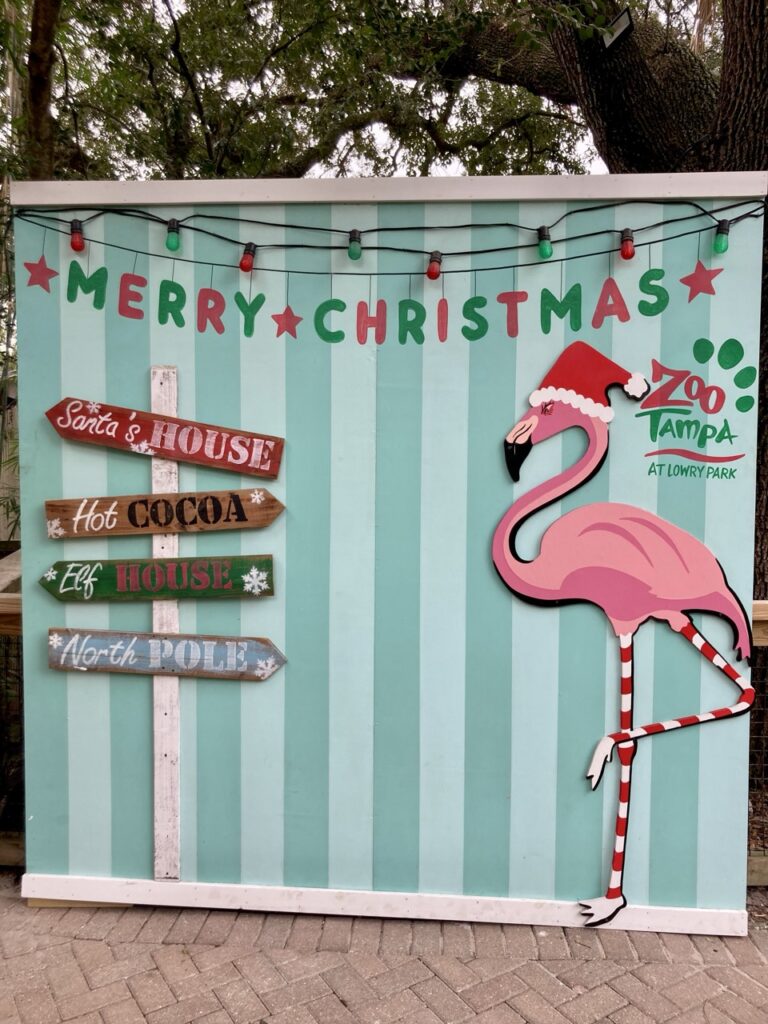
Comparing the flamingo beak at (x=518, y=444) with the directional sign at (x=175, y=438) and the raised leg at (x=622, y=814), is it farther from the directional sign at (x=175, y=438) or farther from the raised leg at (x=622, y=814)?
the directional sign at (x=175, y=438)

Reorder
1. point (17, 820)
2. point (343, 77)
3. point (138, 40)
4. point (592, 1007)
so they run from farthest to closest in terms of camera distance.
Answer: point (343, 77)
point (138, 40)
point (17, 820)
point (592, 1007)

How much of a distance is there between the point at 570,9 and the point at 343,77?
234 cm

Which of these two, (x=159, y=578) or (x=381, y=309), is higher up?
(x=381, y=309)

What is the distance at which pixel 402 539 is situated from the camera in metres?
2.52

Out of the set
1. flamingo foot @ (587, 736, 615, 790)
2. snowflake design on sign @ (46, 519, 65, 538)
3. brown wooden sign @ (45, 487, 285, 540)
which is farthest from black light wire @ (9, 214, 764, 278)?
flamingo foot @ (587, 736, 615, 790)

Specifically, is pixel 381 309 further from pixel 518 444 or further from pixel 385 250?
pixel 518 444

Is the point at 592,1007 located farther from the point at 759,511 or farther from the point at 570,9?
the point at 570,9

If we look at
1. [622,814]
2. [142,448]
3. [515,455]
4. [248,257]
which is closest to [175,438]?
[142,448]

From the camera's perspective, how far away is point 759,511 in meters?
3.07

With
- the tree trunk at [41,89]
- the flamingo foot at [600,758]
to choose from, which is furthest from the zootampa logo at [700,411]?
the tree trunk at [41,89]

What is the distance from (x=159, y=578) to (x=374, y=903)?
147cm

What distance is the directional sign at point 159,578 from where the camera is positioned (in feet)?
8.30

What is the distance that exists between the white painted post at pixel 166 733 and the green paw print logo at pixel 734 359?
1926 mm

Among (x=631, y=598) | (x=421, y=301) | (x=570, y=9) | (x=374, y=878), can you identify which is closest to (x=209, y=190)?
(x=421, y=301)
